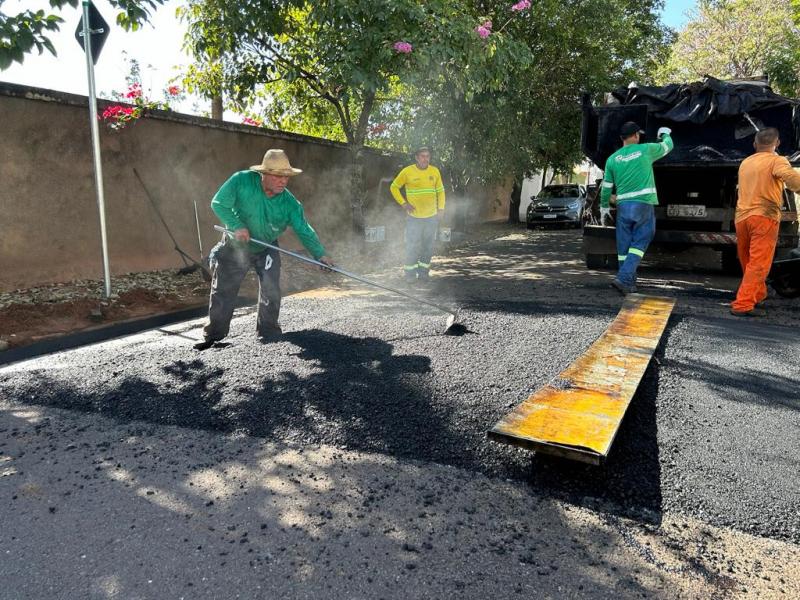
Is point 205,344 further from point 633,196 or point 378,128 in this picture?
point 378,128

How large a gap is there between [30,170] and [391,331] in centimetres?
461

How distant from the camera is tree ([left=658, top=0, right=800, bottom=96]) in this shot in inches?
706

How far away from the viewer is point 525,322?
16.0ft

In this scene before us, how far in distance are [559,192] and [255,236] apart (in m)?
16.0

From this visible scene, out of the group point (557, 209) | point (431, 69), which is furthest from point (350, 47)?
point (557, 209)

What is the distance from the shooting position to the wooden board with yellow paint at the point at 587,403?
2.28m

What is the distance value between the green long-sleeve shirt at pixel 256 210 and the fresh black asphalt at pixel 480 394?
83 cm

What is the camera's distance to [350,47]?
7.25 metres

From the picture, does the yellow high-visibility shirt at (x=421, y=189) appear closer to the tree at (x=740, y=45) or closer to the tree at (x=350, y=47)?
the tree at (x=350, y=47)

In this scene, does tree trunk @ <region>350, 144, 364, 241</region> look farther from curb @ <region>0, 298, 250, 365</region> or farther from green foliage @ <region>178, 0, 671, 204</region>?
curb @ <region>0, 298, 250, 365</region>

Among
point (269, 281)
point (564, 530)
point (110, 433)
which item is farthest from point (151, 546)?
point (269, 281)

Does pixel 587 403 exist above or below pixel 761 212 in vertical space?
below

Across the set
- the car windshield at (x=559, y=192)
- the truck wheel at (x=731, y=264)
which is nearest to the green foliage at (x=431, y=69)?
the car windshield at (x=559, y=192)

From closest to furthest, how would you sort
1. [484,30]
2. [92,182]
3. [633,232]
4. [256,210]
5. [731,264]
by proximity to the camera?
[256,210] < [633,232] < [92,182] < [731,264] < [484,30]
